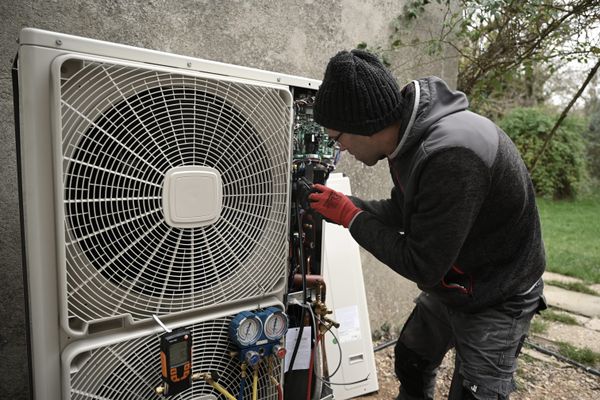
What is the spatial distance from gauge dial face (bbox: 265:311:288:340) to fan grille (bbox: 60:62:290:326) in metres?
0.11

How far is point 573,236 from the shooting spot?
6.28 meters

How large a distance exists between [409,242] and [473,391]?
0.57 m

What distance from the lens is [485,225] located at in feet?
4.19

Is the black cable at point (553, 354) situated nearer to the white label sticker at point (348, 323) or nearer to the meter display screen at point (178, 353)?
the white label sticker at point (348, 323)

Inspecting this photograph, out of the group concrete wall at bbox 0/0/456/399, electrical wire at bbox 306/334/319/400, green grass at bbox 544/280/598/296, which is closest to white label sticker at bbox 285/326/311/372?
electrical wire at bbox 306/334/319/400

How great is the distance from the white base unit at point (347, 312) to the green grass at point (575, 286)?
292 cm

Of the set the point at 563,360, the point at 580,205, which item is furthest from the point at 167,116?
the point at 580,205

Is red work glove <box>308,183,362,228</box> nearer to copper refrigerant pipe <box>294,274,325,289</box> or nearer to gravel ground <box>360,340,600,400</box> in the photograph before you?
copper refrigerant pipe <box>294,274,325,289</box>

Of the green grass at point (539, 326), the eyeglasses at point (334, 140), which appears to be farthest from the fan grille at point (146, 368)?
the green grass at point (539, 326)

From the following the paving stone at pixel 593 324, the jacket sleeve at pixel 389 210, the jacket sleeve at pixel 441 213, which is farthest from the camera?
the paving stone at pixel 593 324

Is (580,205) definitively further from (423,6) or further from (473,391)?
(473,391)

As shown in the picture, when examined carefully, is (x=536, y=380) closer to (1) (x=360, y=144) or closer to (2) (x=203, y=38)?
(1) (x=360, y=144)

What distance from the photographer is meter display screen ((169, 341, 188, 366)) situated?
1.00 metres

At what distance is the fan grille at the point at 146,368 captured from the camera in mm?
945
